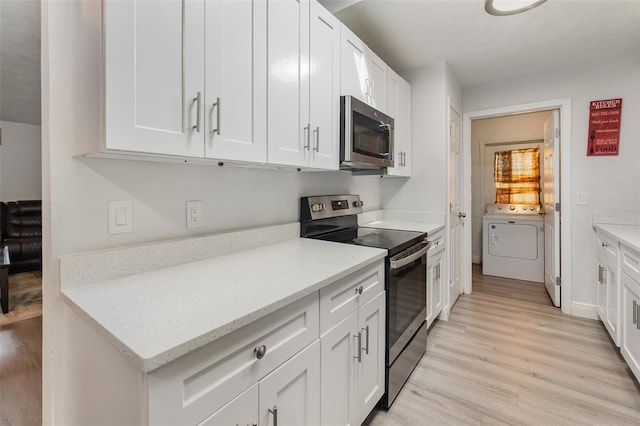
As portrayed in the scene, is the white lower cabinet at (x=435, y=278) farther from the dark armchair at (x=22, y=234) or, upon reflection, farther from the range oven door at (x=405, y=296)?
the dark armchair at (x=22, y=234)

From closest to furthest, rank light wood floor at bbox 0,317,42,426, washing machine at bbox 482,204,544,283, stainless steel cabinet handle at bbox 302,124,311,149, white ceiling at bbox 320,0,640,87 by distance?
stainless steel cabinet handle at bbox 302,124,311,149
light wood floor at bbox 0,317,42,426
white ceiling at bbox 320,0,640,87
washing machine at bbox 482,204,544,283

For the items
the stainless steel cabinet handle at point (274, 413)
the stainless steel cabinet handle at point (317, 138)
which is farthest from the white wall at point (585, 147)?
the stainless steel cabinet handle at point (274, 413)

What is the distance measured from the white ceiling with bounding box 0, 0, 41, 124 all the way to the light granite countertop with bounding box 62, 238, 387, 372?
232 cm

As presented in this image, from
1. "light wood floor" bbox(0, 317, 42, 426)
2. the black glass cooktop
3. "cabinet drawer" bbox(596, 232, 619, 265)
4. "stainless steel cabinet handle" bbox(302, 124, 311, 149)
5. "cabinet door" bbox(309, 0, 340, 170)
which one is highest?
"cabinet door" bbox(309, 0, 340, 170)

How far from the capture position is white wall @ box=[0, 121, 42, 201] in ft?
16.9

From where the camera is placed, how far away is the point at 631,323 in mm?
1821

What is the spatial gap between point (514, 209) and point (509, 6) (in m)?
3.20

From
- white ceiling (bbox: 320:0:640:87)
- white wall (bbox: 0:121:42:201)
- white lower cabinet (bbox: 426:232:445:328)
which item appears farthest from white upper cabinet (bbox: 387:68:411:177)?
white wall (bbox: 0:121:42:201)

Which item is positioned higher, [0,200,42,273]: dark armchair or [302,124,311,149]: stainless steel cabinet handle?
[302,124,311,149]: stainless steel cabinet handle

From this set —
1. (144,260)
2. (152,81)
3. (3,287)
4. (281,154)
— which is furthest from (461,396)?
(3,287)

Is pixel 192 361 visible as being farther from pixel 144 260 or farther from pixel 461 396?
pixel 461 396

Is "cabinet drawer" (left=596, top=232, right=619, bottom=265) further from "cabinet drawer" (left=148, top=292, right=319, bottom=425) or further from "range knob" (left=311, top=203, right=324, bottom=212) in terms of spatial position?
"cabinet drawer" (left=148, top=292, right=319, bottom=425)

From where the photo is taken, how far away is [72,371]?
988 millimetres

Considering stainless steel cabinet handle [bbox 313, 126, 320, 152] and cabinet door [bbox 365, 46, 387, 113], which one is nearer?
stainless steel cabinet handle [bbox 313, 126, 320, 152]
